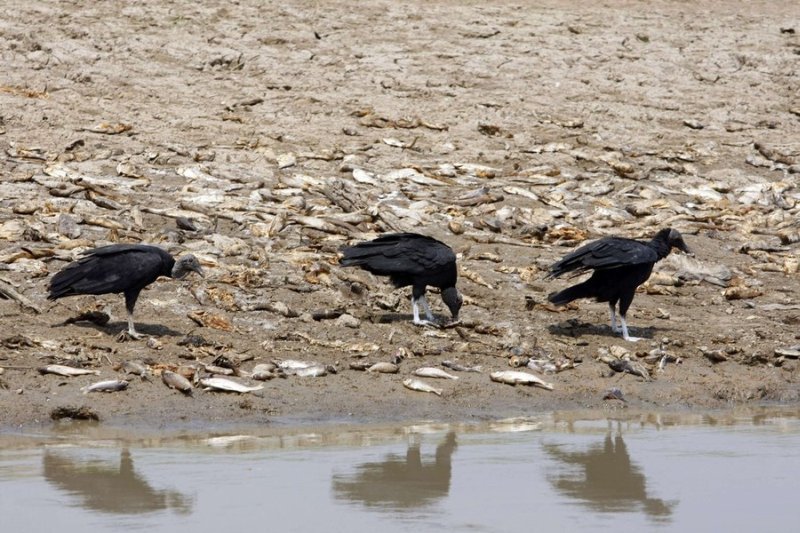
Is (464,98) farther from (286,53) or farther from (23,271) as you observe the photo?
(23,271)

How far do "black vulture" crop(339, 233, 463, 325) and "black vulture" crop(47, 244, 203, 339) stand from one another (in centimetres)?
158

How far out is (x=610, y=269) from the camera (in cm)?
1009

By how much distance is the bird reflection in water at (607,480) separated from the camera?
6.78 m

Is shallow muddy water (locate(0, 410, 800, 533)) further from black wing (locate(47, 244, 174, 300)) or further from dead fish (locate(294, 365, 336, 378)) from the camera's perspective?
black wing (locate(47, 244, 174, 300))

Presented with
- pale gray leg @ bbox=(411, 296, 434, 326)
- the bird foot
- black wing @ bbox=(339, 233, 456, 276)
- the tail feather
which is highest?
black wing @ bbox=(339, 233, 456, 276)

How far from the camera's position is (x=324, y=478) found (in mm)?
7020

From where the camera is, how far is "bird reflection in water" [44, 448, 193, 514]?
6.42 metres

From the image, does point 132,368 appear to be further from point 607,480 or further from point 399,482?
point 607,480

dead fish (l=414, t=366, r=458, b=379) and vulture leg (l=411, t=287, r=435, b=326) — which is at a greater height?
vulture leg (l=411, t=287, r=435, b=326)

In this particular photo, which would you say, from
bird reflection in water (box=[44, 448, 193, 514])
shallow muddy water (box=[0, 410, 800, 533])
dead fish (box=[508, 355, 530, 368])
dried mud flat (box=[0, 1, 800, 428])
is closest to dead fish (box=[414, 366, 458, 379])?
dried mud flat (box=[0, 1, 800, 428])

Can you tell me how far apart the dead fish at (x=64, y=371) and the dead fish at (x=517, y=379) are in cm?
267

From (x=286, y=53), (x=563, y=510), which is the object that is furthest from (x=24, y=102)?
(x=563, y=510)

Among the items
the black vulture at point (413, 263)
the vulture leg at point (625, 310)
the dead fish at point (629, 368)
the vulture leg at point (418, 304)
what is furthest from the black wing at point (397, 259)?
the dead fish at point (629, 368)

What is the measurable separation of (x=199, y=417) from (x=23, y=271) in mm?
2681
